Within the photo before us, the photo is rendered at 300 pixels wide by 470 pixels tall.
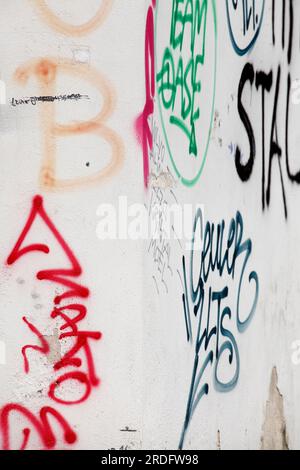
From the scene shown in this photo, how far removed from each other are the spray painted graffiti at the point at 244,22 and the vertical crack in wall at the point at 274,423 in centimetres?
186

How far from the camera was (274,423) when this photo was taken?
16.5 ft

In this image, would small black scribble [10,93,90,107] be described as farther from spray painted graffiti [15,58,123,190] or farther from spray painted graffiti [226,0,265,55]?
spray painted graffiti [226,0,265,55]

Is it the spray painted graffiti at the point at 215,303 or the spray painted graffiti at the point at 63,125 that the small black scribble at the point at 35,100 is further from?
the spray painted graffiti at the point at 215,303

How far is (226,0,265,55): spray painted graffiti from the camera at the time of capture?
446 cm

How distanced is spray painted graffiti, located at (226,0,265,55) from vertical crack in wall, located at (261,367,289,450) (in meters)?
1.86

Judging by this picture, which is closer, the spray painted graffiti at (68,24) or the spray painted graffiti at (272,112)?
the spray painted graffiti at (68,24)

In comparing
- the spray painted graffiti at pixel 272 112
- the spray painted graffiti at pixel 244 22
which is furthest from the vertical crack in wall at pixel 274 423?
the spray painted graffiti at pixel 244 22

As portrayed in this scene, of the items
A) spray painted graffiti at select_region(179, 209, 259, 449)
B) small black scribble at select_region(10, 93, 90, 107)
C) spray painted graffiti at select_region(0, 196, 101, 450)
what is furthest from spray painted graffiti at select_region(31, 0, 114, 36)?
spray painted graffiti at select_region(179, 209, 259, 449)

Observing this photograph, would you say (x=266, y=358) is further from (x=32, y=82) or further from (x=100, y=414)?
(x=32, y=82)

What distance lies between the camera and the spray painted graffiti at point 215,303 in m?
4.03

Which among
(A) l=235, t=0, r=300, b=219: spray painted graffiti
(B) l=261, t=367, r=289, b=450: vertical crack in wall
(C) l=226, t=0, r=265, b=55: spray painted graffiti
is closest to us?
(C) l=226, t=0, r=265, b=55: spray painted graffiti

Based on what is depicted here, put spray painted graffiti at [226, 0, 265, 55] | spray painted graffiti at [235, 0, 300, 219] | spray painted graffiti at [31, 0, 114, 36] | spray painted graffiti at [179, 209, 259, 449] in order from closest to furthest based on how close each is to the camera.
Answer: spray painted graffiti at [31, 0, 114, 36], spray painted graffiti at [179, 209, 259, 449], spray painted graffiti at [226, 0, 265, 55], spray painted graffiti at [235, 0, 300, 219]

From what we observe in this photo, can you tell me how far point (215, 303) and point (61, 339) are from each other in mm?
1031

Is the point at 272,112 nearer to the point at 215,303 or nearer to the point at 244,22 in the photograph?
the point at 244,22
